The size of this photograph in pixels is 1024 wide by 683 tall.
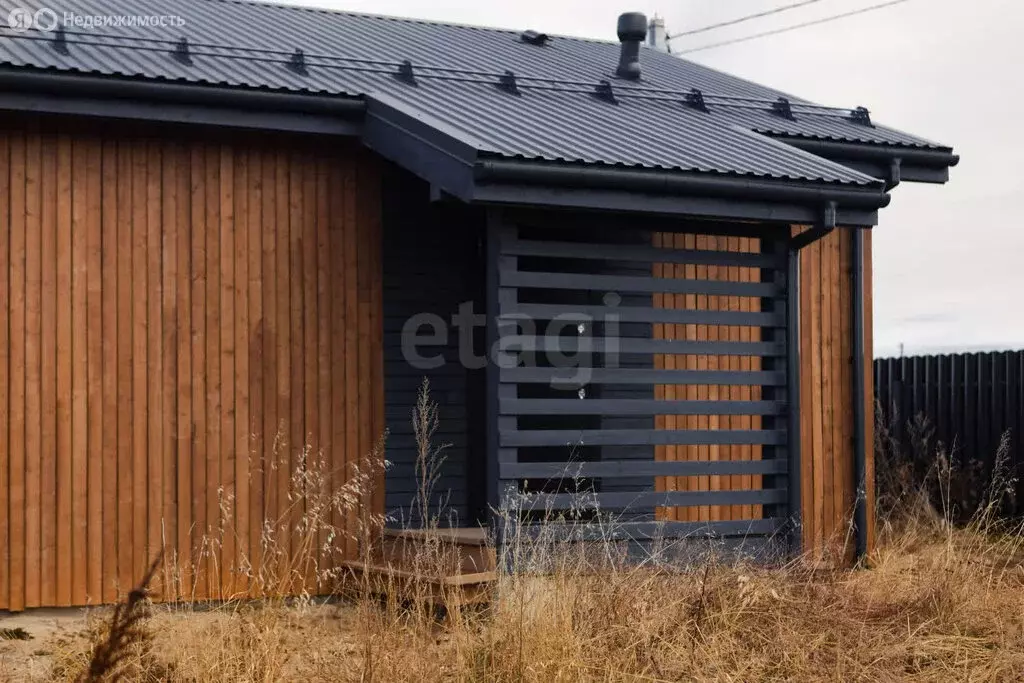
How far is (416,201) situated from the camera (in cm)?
950

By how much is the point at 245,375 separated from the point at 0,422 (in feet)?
4.95

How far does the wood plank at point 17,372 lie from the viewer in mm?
7703

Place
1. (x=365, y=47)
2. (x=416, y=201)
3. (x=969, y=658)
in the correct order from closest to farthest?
(x=969, y=658)
(x=416, y=201)
(x=365, y=47)

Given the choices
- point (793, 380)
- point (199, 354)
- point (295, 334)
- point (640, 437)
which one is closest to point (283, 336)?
point (295, 334)

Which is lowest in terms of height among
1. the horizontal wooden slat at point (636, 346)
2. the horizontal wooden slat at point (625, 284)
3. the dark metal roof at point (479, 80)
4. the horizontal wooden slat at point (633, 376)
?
Result: the horizontal wooden slat at point (633, 376)

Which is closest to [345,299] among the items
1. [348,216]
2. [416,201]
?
[348,216]

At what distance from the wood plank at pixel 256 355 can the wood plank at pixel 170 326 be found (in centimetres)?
46

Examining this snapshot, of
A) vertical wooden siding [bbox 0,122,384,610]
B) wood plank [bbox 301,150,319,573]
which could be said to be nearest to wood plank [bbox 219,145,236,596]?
vertical wooden siding [bbox 0,122,384,610]

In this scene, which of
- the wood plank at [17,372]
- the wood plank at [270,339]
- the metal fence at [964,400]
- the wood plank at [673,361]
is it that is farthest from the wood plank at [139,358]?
the metal fence at [964,400]

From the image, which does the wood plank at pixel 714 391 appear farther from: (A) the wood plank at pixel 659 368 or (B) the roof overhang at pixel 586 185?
(B) the roof overhang at pixel 586 185

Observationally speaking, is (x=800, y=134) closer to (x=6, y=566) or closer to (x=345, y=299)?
(x=345, y=299)

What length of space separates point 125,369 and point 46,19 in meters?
2.93

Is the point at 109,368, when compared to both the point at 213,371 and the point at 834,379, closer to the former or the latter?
the point at 213,371

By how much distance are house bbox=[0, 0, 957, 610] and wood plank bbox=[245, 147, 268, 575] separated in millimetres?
20
